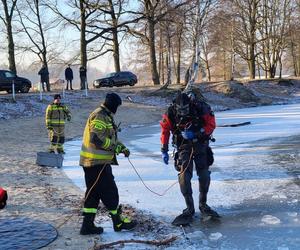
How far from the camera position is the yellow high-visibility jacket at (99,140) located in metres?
6.13

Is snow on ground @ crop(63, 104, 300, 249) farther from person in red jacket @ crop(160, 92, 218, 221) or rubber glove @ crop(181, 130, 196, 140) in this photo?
rubber glove @ crop(181, 130, 196, 140)

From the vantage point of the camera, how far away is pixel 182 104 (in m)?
6.53

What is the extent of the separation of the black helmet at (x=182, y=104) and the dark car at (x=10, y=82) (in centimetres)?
2382

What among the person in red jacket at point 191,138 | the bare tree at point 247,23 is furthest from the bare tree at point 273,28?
the person in red jacket at point 191,138

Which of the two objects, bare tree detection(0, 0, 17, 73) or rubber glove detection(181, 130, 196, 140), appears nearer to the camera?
rubber glove detection(181, 130, 196, 140)

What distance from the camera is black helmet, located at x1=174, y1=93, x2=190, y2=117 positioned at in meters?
6.52

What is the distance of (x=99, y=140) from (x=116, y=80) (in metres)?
33.9

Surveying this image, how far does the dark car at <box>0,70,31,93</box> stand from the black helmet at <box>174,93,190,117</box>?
23.8 meters

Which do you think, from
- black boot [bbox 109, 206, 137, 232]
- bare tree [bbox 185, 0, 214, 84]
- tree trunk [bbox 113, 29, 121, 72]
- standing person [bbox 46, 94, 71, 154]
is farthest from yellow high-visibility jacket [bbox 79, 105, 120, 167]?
tree trunk [bbox 113, 29, 121, 72]

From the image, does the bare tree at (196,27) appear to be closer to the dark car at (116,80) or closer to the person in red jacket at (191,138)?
the dark car at (116,80)

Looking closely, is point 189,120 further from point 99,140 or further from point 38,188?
point 38,188

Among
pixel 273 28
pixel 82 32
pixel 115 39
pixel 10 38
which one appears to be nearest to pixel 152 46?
pixel 115 39

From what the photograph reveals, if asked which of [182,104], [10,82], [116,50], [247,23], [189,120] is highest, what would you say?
[247,23]

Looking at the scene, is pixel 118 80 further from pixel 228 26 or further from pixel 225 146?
pixel 225 146
